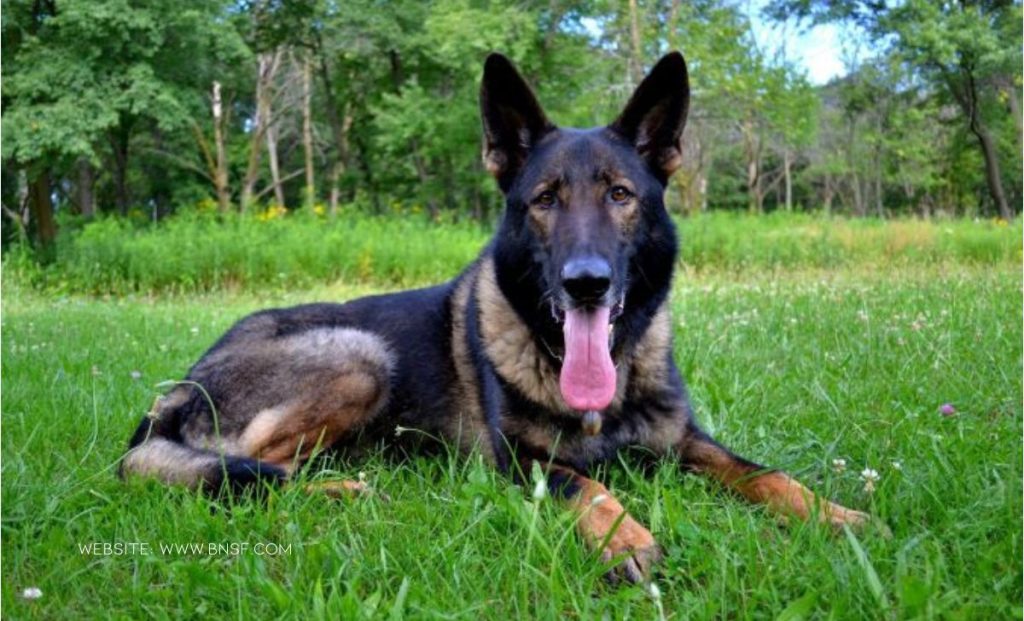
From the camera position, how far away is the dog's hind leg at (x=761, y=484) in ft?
6.95

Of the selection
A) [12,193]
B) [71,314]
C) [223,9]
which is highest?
[223,9]

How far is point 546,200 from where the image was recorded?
8.71 feet

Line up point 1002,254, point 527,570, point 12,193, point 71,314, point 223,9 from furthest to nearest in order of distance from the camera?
point 12,193 → point 223,9 → point 1002,254 → point 71,314 → point 527,570

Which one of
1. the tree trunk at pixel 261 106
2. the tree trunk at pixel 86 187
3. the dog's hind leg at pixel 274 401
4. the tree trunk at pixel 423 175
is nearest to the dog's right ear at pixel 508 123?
the dog's hind leg at pixel 274 401

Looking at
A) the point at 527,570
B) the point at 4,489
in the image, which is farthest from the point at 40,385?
the point at 527,570

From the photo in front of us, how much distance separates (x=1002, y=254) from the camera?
36.3ft

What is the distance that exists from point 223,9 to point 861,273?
34.3ft

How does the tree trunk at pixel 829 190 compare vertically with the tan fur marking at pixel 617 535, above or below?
above

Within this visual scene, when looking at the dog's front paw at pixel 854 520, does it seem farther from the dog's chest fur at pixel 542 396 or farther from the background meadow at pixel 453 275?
the dog's chest fur at pixel 542 396

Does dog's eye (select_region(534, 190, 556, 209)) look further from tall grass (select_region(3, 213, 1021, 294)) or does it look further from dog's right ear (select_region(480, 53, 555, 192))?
tall grass (select_region(3, 213, 1021, 294))

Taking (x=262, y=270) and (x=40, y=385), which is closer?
(x=40, y=385)

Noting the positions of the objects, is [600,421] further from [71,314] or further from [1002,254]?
[1002,254]

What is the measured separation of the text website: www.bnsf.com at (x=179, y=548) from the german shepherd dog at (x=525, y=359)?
323 millimetres

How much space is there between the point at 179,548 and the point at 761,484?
1.58 meters
